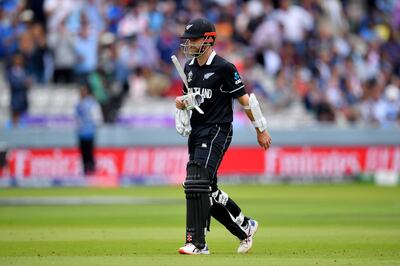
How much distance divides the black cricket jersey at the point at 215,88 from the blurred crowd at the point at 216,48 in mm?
13013

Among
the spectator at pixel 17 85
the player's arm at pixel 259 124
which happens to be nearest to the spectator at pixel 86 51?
the spectator at pixel 17 85

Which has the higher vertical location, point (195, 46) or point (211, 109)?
point (195, 46)

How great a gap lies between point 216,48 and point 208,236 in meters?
12.8

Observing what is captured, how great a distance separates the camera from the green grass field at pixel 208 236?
31.3 ft

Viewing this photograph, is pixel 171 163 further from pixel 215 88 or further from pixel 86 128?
pixel 215 88

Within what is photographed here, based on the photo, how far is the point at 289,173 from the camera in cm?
2442

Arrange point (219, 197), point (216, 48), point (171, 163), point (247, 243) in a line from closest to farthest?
point (219, 197) → point (247, 243) → point (171, 163) → point (216, 48)

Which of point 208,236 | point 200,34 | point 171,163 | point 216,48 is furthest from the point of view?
point 216,48

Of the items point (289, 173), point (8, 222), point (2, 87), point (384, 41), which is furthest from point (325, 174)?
point (8, 222)

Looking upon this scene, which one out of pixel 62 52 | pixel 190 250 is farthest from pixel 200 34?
pixel 62 52

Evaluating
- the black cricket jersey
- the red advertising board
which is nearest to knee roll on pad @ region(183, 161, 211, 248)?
the black cricket jersey

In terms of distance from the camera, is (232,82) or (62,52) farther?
(62,52)

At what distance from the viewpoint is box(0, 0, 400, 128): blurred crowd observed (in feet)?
78.6

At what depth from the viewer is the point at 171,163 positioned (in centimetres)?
2372
